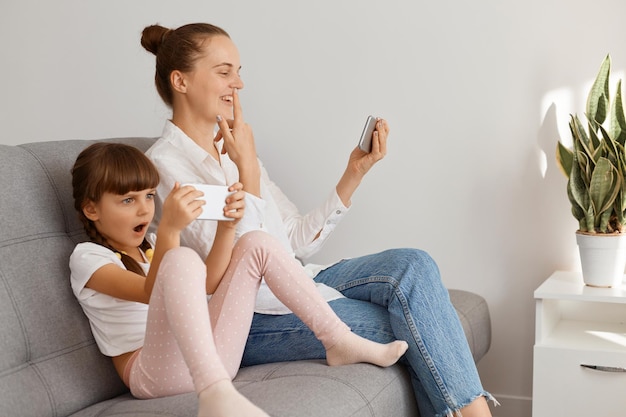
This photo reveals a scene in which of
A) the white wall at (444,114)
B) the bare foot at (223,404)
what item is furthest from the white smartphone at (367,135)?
the bare foot at (223,404)

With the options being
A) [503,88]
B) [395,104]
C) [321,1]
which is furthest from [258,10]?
[503,88]

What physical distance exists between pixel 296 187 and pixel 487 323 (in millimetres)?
849

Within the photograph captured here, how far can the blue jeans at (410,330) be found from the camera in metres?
1.82

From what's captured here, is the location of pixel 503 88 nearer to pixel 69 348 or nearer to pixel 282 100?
pixel 282 100

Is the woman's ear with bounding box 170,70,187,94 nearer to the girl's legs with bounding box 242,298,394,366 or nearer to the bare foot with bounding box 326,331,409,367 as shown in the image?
the girl's legs with bounding box 242,298,394,366

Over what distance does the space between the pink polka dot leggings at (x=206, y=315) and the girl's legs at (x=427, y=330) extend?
0.58 ft

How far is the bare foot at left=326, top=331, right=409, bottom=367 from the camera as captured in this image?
5.88 feet

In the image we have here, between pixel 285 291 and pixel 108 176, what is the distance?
0.47 m

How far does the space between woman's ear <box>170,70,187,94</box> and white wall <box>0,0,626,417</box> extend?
0.82 m

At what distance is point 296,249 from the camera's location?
7.93 feet

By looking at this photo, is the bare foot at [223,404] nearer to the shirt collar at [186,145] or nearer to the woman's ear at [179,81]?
the shirt collar at [186,145]

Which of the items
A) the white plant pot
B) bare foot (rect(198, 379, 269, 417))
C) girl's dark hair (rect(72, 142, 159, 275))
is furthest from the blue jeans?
the white plant pot

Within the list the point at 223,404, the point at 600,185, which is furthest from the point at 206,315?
the point at 600,185

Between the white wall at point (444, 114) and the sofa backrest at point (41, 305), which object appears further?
the white wall at point (444, 114)
